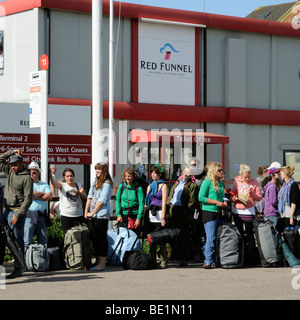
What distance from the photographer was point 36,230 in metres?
11.4

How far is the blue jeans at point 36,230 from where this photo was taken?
11148 mm

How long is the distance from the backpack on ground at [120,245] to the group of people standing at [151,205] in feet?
0.51

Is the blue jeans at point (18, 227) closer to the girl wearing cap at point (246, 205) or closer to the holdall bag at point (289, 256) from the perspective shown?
the girl wearing cap at point (246, 205)

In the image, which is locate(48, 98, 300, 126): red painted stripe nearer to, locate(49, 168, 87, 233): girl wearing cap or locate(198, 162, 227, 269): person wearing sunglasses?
locate(49, 168, 87, 233): girl wearing cap

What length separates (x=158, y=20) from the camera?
80.4 feet

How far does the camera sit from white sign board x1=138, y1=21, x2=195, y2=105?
2459 cm

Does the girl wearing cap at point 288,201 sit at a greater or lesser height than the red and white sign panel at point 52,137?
lesser

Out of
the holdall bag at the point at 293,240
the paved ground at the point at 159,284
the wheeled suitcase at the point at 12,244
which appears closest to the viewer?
the paved ground at the point at 159,284

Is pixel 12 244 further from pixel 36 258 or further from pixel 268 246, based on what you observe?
pixel 268 246

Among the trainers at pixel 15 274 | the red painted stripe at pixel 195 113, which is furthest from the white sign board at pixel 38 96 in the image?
the red painted stripe at pixel 195 113

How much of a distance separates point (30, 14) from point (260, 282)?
15440mm

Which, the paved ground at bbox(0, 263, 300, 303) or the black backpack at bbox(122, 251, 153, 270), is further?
the black backpack at bbox(122, 251, 153, 270)

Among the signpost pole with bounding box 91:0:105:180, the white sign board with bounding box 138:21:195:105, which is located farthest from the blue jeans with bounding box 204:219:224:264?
the white sign board with bounding box 138:21:195:105

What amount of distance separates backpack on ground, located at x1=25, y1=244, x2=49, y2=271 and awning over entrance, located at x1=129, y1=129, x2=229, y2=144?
12.8m
